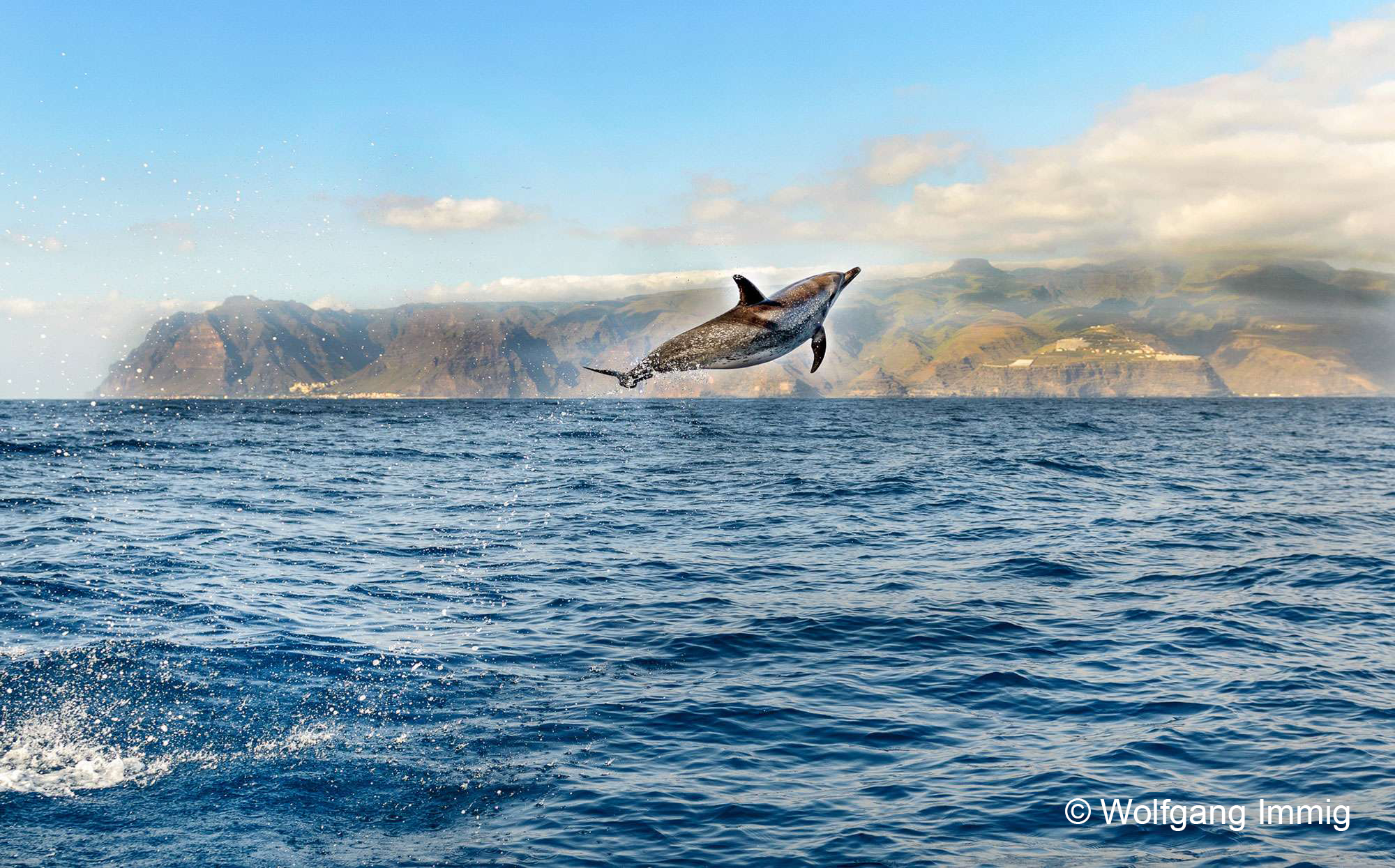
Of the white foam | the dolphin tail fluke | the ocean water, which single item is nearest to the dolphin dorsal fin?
the dolphin tail fluke

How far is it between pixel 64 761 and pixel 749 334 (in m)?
13.7

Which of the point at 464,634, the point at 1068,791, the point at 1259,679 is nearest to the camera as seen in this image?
the point at 1068,791

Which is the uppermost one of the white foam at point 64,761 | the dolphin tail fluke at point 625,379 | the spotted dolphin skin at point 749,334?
the spotted dolphin skin at point 749,334

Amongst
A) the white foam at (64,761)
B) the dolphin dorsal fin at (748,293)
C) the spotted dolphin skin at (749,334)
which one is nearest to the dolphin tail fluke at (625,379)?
the spotted dolphin skin at (749,334)

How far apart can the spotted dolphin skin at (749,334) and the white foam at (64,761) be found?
1193 cm

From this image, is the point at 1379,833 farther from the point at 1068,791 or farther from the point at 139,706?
the point at 139,706

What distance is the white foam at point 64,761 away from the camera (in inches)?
503

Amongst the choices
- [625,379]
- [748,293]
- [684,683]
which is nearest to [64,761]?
[684,683]

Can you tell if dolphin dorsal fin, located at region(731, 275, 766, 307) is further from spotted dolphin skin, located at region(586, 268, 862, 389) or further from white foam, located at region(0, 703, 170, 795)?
white foam, located at region(0, 703, 170, 795)

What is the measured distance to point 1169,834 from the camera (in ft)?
37.4

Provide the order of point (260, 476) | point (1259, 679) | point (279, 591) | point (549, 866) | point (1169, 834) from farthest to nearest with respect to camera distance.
A: point (260, 476), point (279, 591), point (1259, 679), point (1169, 834), point (549, 866)

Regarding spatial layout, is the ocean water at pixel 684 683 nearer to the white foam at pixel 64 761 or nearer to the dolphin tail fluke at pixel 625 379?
the white foam at pixel 64 761

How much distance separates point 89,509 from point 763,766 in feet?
110

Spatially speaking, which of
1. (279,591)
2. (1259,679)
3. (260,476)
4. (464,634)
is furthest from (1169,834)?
(260,476)
